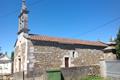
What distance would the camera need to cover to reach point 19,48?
1059 inches

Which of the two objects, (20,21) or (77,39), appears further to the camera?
(77,39)

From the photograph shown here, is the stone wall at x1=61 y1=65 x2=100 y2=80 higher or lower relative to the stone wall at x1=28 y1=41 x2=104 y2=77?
lower

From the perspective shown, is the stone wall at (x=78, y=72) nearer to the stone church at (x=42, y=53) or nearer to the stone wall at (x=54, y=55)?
the stone wall at (x=54, y=55)

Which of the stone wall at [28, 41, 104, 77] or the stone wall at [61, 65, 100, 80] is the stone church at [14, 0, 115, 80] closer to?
the stone wall at [28, 41, 104, 77]

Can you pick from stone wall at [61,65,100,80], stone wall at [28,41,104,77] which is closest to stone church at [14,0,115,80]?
stone wall at [28,41,104,77]

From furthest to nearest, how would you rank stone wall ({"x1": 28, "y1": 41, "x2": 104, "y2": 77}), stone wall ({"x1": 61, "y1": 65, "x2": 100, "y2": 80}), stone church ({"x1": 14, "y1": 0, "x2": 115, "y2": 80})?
stone wall ({"x1": 28, "y1": 41, "x2": 104, "y2": 77}) → stone church ({"x1": 14, "y1": 0, "x2": 115, "y2": 80}) → stone wall ({"x1": 61, "y1": 65, "x2": 100, "y2": 80})

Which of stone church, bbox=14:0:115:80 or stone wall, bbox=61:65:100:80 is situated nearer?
stone wall, bbox=61:65:100:80

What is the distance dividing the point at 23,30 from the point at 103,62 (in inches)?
488

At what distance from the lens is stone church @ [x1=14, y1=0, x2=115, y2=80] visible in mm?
23906

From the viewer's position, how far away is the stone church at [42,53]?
941 inches

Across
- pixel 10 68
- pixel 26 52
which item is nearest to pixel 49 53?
pixel 26 52

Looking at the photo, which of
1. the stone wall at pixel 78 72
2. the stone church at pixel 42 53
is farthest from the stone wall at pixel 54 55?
the stone wall at pixel 78 72

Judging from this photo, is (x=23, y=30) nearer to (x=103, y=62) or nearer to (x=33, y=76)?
(x=33, y=76)

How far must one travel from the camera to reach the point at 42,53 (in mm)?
24641
